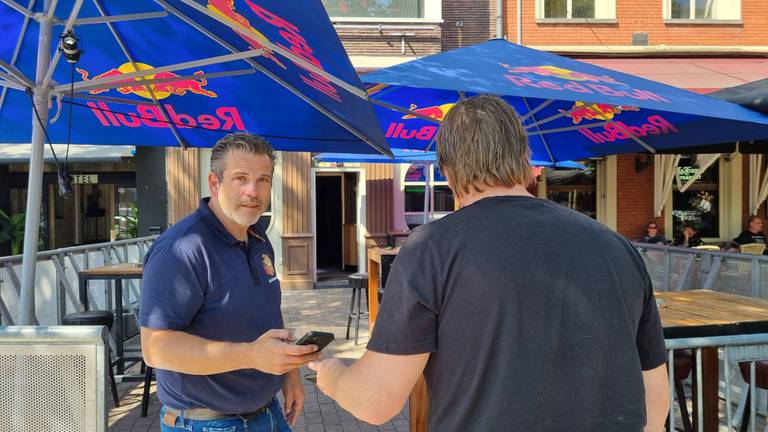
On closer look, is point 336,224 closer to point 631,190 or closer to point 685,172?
point 631,190

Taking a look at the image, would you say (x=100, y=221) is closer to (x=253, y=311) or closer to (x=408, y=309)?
(x=253, y=311)

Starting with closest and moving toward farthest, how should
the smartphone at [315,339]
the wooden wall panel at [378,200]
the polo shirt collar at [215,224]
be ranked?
the smartphone at [315,339] < the polo shirt collar at [215,224] < the wooden wall panel at [378,200]

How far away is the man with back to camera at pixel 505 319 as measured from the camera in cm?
132

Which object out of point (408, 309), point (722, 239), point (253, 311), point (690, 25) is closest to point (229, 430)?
point (253, 311)

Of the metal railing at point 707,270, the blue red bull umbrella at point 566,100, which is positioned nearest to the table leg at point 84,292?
the blue red bull umbrella at point 566,100

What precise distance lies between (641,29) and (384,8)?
6.12 m

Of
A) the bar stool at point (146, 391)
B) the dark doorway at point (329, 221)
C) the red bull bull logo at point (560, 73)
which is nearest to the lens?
the red bull bull logo at point (560, 73)

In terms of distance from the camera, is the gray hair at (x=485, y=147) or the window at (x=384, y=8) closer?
the gray hair at (x=485, y=147)

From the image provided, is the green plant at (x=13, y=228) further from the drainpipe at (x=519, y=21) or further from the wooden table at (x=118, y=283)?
the drainpipe at (x=519, y=21)

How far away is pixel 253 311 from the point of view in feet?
7.13

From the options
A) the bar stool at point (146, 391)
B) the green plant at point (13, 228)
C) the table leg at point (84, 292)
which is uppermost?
the green plant at point (13, 228)

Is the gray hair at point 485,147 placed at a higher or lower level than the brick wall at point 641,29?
lower

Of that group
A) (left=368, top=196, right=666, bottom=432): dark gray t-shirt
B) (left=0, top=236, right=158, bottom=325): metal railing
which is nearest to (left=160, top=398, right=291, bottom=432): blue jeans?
(left=368, top=196, right=666, bottom=432): dark gray t-shirt

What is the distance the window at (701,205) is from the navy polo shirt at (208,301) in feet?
44.3
